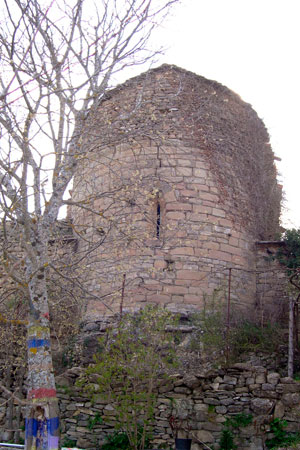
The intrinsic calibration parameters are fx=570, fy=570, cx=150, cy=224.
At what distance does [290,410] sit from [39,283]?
4.27 m

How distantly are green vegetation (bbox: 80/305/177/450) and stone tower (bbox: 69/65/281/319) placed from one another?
1.84 metres

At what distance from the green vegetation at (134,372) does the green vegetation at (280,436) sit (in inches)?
67.6

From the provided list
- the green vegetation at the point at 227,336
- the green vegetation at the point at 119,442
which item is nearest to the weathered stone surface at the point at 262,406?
the green vegetation at the point at 227,336

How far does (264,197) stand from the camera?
1288cm

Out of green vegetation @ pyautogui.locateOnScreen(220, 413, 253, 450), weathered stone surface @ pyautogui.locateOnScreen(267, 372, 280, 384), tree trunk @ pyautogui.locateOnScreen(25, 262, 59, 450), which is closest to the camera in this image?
tree trunk @ pyautogui.locateOnScreen(25, 262, 59, 450)

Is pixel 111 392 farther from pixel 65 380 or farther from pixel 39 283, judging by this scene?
pixel 39 283

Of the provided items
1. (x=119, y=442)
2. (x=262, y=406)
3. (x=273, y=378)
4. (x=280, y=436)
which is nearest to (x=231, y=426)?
(x=262, y=406)

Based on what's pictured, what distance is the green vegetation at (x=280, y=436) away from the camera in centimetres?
800

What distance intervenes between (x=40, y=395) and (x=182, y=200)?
229 inches

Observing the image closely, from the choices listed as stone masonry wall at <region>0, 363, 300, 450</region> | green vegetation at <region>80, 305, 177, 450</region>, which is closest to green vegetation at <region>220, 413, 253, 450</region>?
stone masonry wall at <region>0, 363, 300, 450</region>

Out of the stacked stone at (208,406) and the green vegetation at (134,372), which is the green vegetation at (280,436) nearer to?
the stacked stone at (208,406)

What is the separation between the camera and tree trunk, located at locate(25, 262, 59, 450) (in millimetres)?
6176

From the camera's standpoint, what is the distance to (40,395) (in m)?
6.21

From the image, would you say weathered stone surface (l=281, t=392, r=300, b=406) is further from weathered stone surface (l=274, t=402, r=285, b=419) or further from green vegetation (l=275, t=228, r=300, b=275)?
green vegetation (l=275, t=228, r=300, b=275)
